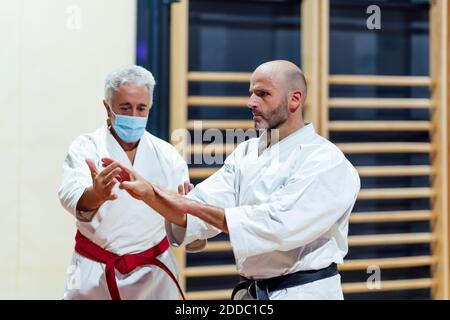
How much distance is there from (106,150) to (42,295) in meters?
0.66

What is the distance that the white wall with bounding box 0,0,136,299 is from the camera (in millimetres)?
2145

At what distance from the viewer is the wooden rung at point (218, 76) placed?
2.45 meters

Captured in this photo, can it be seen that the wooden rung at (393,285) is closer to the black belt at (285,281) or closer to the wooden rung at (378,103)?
the wooden rung at (378,103)

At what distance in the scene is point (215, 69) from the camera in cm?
250

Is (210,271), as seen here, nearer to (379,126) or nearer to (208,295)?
(208,295)

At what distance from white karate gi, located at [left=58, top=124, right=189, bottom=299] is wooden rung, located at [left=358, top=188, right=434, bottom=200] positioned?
1075mm

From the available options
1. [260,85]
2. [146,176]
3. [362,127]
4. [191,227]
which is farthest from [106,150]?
[362,127]

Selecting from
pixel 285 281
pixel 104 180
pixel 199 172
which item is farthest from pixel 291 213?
pixel 199 172

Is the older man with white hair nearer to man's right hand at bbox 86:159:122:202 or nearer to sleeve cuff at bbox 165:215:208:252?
man's right hand at bbox 86:159:122:202

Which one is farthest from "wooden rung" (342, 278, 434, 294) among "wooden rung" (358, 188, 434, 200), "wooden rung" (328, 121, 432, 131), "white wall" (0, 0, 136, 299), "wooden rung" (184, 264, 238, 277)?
"white wall" (0, 0, 136, 299)

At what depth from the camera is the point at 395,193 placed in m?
2.70

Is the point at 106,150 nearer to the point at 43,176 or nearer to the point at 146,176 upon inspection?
the point at 146,176

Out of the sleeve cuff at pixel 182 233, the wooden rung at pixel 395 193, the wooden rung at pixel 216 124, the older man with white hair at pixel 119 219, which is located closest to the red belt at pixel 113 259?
the older man with white hair at pixel 119 219

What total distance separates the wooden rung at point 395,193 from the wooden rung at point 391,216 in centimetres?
7
